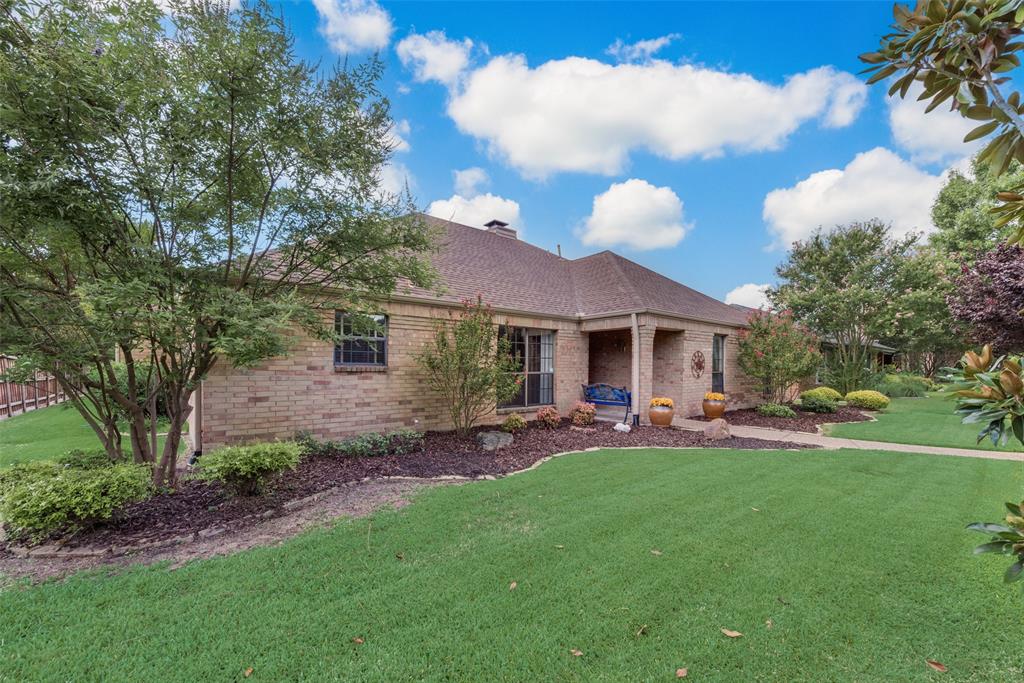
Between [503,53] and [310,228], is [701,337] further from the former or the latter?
[310,228]

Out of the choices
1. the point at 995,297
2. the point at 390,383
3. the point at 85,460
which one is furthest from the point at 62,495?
the point at 995,297

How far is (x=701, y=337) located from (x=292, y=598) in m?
13.2

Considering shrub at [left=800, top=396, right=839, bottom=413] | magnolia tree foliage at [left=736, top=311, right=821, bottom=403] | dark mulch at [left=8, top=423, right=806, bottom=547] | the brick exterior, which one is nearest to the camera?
dark mulch at [left=8, top=423, right=806, bottom=547]

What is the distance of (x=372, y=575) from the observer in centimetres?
356

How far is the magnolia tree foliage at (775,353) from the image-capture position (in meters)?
13.8

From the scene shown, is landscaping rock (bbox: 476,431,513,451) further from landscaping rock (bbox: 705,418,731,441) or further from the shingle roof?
landscaping rock (bbox: 705,418,731,441)

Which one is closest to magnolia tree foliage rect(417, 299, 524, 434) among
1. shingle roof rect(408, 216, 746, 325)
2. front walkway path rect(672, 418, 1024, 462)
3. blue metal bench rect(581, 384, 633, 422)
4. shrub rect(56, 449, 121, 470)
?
shingle roof rect(408, 216, 746, 325)

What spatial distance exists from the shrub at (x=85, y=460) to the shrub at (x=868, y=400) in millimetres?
21094

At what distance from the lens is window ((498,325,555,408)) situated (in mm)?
11602

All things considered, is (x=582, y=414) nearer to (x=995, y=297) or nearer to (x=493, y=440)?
(x=493, y=440)

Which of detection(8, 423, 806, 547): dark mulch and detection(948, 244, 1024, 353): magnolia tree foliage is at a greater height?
detection(948, 244, 1024, 353): magnolia tree foliage

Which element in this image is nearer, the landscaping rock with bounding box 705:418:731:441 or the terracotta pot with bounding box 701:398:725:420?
the landscaping rock with bounding box 705:418:731:441

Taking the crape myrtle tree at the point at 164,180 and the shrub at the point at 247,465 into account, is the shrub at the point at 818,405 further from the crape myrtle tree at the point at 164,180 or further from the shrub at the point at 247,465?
the shrub at the point at 247,465

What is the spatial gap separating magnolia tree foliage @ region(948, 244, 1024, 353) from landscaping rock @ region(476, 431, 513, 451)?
15285 mm
